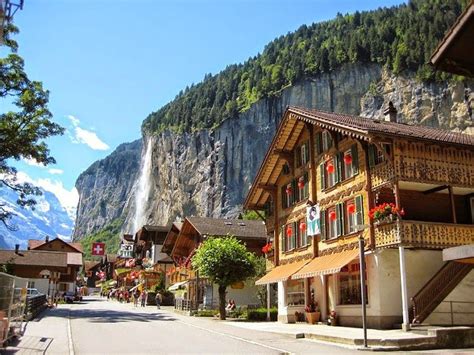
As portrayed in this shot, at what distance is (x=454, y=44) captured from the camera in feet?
28.0

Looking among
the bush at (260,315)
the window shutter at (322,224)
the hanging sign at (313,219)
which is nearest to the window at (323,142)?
the hanging sign at (313,219)

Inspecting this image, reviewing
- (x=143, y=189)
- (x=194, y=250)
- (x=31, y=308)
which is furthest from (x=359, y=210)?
(x=143, y=189)

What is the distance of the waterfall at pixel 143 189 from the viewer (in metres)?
151

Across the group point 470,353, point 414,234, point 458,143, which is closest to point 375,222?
point 414,234

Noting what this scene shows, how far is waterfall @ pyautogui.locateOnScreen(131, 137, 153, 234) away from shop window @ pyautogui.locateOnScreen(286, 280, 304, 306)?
392ft

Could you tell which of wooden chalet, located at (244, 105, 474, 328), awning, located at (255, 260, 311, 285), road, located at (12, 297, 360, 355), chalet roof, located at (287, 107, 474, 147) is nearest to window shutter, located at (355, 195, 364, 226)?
wooden chalet, located at (244, 105, 474, 328)

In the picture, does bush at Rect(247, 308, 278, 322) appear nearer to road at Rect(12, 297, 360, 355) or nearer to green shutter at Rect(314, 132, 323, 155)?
road at Rect(12, 297, 360, 355)

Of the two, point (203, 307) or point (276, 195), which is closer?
point (276, 195)

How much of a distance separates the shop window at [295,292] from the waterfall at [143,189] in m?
119

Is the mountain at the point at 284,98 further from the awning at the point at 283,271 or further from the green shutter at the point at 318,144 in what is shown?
the awning at the point at 283,271

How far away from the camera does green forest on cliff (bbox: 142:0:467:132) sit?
3959 inches

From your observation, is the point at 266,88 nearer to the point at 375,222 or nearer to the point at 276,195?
the point at 276,195

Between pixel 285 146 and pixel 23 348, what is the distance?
69.0 ft

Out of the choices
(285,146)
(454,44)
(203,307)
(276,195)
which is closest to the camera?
(454,44)
